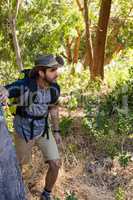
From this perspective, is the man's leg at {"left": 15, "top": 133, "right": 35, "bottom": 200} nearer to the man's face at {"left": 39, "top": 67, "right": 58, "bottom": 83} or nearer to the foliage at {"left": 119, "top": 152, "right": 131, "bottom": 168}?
the man's face at {"left": 39, "top": 67, "right": 58, "bottom": 83}

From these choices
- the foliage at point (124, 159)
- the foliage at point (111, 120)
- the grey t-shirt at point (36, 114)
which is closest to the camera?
the grey t-shirt at point (36, 114)

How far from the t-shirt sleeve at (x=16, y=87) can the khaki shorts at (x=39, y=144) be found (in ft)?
2.08

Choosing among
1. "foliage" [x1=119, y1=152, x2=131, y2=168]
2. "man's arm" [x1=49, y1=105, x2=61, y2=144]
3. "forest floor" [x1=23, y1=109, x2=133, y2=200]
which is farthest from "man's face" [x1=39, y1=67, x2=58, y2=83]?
"foliage" [x1=119, y1=152, x2=131, y2=168]

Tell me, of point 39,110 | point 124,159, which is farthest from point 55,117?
point 124,159

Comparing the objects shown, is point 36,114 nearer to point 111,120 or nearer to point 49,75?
point 49,75

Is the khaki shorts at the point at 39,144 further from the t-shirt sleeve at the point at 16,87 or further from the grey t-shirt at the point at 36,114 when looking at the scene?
the t-shirt sleeve at the point at 16,87

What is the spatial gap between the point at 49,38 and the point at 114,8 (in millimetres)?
4711

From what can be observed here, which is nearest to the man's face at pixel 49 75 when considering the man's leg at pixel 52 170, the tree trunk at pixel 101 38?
the man's leg at pixel 52 170

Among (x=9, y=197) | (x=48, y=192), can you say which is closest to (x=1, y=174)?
(x=9, y=197)

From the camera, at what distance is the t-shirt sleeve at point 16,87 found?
5203 millimetres

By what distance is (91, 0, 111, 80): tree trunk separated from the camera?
1393cm

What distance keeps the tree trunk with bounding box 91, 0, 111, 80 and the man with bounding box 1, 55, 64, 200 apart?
8.58m

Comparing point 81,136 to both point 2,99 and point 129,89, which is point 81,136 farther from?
point 2,99

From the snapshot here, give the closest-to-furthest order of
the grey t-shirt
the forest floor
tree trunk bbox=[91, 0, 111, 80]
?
1. the grey t-shirt
2. the forest floor
3. tree trunk bbox=[91, 0, 111, 80]
